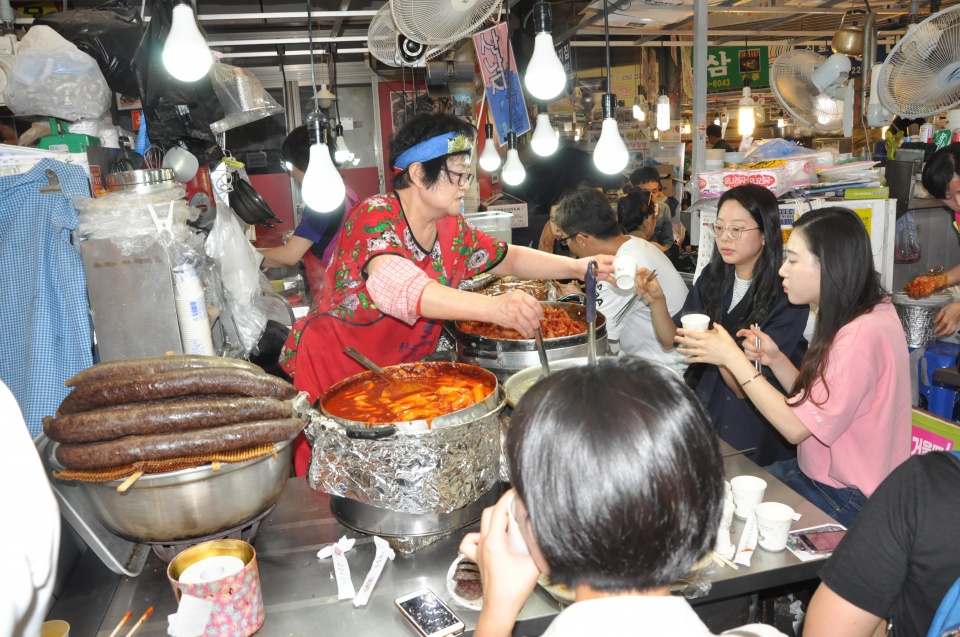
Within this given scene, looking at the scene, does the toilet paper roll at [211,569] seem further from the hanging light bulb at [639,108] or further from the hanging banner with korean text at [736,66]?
the hanging banner with korean text at [736,66]

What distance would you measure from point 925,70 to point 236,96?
389cm

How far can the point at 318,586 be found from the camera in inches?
61.8

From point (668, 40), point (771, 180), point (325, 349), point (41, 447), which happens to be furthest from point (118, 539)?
point (668, 40)

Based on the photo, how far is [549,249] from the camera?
20.8 feet

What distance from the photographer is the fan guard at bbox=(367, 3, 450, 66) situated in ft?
14.5

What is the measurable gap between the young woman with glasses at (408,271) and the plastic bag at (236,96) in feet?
6.04

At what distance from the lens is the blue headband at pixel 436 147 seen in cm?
242

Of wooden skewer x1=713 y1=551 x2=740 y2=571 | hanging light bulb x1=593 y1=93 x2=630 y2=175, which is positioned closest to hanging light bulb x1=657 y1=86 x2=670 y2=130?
hanging light bulb x1=593 y1=93 x2=630 y2=175

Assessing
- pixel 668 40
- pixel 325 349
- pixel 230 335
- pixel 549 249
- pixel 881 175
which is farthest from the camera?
pixel 668 40

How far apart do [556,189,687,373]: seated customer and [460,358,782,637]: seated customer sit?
97.3 inches

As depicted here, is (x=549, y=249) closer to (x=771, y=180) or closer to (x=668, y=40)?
(x=771, y=180)

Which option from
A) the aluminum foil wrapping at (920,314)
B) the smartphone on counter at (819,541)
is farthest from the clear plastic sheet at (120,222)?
the aluminum foil wrapping at (920,314)

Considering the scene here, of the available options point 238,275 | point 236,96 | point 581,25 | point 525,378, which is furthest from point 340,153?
point 525,378

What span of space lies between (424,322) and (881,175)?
2.75 metres
